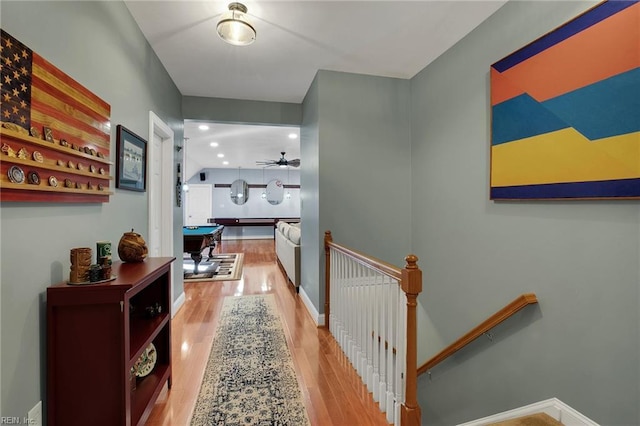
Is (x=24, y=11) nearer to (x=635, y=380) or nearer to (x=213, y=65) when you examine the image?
(x=213, y=65)

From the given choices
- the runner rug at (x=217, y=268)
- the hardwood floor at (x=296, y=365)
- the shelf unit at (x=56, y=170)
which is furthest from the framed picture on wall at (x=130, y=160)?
the runner rug at (x=217, y=268)

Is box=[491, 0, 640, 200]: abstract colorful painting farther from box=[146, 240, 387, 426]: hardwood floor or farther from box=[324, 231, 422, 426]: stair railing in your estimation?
box=[146, 240, 387, 426]: hardwood floor

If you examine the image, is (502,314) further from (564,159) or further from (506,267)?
(564,159)

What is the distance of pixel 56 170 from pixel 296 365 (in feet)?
6.70

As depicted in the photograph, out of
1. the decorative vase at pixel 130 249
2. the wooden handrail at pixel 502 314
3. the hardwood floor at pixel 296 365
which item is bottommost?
the hardwood floor at pixel 296 365

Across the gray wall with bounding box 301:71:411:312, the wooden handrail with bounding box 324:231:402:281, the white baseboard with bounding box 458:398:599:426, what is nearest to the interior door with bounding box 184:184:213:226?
the gray wall with bounding box 301:71:411:312

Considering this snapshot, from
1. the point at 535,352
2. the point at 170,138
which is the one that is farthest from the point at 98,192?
the point at 535,352

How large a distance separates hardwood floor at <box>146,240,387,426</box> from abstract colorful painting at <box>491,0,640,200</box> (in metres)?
1.81

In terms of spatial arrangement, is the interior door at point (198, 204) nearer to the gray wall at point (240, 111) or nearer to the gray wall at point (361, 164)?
the gray wall at point (240, 111)

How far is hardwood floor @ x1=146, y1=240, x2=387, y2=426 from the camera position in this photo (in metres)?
1.80

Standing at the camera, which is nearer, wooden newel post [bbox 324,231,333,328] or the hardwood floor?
the hardwood floor

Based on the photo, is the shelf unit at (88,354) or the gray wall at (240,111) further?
the gray wall at (240,111)

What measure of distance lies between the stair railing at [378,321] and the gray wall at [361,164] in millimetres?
311

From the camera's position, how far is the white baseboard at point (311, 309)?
3129 millimetres
